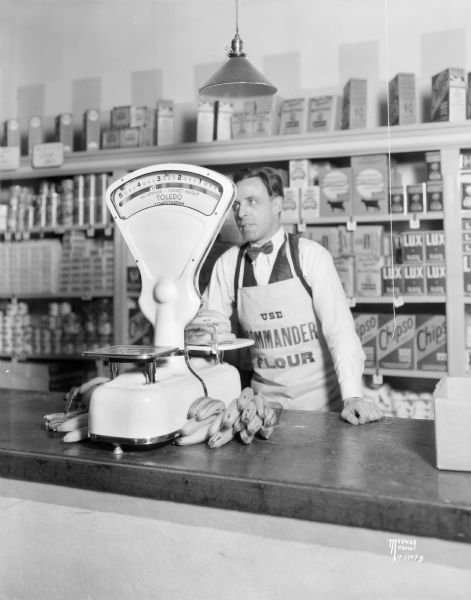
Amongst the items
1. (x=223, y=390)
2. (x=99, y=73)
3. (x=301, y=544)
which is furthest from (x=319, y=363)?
(x=99, y=73)

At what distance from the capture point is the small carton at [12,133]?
4.13 m

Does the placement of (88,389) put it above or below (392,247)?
below

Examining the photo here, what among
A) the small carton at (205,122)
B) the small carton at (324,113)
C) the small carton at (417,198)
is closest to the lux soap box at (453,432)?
the small carton at (417,198)

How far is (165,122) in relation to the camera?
3.71 m

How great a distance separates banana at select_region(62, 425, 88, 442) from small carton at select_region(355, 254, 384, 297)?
2318 mm

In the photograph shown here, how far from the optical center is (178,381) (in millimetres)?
1183

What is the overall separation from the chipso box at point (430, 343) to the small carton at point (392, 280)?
0.18 meters

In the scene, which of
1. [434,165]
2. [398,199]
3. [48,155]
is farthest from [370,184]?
[48,155]

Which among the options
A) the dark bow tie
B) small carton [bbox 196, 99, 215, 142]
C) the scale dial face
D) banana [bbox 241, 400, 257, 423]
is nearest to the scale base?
banana [bbox 241, 400, 257, 423]

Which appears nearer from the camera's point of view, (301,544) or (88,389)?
(301,544)

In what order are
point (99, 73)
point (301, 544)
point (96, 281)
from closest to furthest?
point (301, 544) < point (96, 281) < point (99, 73)

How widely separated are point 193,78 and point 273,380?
8.31ft

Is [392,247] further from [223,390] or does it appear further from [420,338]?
[223,390]

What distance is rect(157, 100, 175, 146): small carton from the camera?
3703mm
